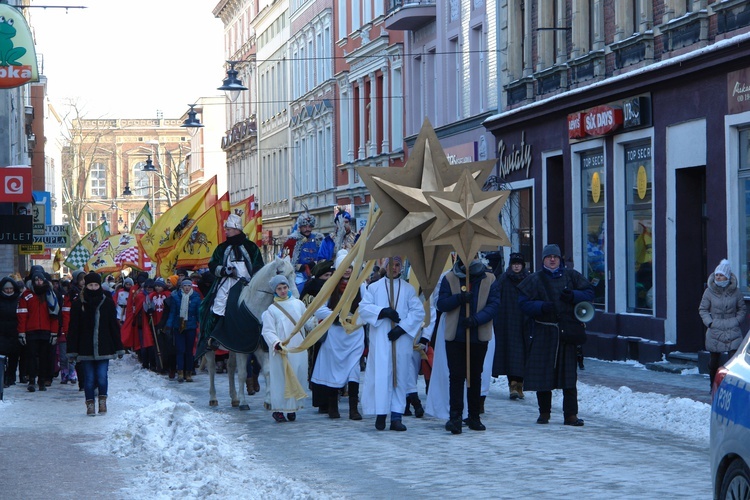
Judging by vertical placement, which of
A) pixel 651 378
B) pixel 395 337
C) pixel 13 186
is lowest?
pixel 651 378

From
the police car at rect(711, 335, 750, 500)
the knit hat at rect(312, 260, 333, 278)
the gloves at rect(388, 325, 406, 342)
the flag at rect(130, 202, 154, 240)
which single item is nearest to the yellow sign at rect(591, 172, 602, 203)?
the knit hat at rect(312, 260, 333, 278)

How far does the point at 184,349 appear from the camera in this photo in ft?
77.4

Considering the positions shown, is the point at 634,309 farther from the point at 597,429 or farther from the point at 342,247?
the point at 597,429

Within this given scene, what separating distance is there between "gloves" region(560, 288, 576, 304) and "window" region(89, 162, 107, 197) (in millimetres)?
121444

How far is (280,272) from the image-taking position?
17.1m

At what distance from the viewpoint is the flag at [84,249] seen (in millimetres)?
45781

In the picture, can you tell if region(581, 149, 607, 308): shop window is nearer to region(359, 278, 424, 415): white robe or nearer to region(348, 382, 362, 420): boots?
region(348, 382, 362, 420): boots

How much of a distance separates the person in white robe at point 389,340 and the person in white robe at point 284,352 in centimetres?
131

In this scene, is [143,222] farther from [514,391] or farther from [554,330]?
[554,330]

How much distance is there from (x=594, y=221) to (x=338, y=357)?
12019mm

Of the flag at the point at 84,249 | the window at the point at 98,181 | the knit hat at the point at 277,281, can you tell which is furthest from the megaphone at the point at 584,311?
the window at the point at 98,181

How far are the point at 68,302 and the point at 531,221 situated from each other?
10.9 meters

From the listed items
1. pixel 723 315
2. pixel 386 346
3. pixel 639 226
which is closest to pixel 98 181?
pixel 639 226

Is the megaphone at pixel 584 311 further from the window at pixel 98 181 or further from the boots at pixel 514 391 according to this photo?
the window at pixel 98 181
